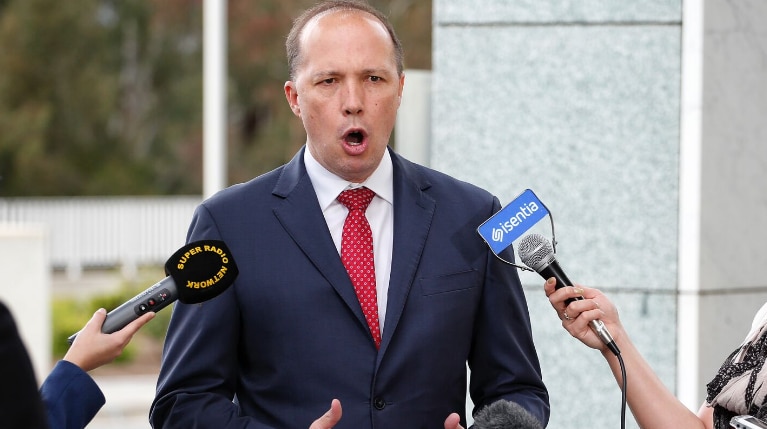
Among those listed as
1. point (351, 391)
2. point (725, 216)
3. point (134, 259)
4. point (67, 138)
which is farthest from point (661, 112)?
point (67, 138)

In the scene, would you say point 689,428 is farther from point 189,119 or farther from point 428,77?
point 189,119

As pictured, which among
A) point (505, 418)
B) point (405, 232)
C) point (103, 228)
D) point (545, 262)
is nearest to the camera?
point (505, 418)

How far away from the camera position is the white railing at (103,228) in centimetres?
2334

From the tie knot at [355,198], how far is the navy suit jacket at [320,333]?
86mm

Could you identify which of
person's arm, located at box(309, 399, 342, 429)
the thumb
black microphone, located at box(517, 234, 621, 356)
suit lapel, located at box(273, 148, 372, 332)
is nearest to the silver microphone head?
black microphone, located at box(517, 234, 621, 356)

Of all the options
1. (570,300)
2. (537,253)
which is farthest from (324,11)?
(570,300)

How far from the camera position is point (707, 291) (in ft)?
14.5

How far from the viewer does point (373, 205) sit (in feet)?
10.4

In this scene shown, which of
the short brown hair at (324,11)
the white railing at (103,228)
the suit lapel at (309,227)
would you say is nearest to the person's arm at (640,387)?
the suit lapel at (309,227)

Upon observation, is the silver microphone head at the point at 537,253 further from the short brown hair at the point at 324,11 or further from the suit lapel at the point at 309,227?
the short brown hair at the point at 324,11

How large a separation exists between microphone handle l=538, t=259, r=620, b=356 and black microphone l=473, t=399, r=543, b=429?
419 mm

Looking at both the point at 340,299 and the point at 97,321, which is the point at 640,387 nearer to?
the point at 340,299

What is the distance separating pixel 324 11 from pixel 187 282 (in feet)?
2.71

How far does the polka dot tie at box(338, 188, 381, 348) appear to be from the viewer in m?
3.01
